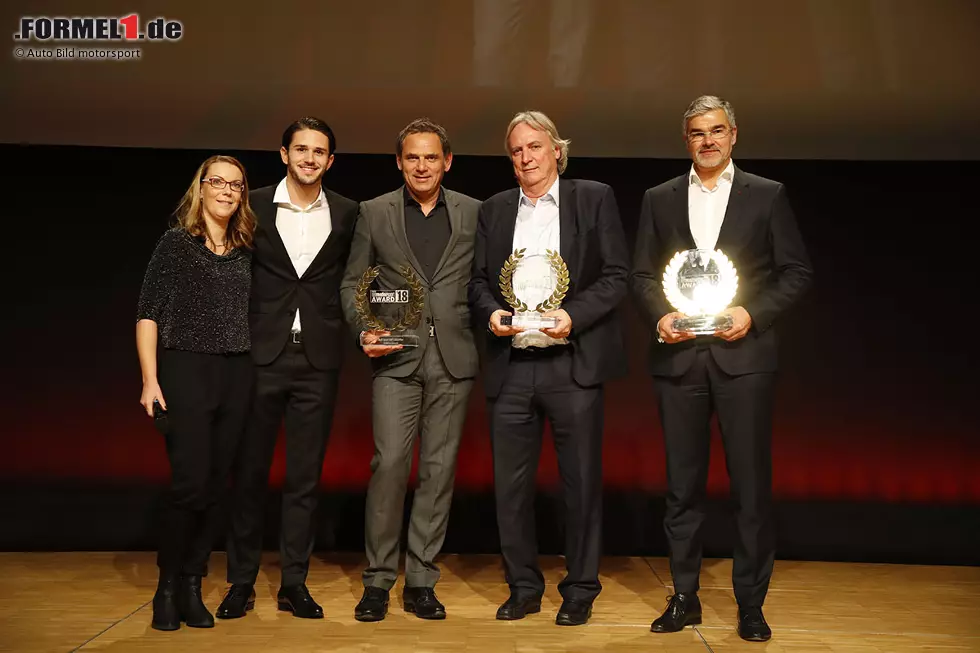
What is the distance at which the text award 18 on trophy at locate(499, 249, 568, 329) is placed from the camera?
343 centimetres

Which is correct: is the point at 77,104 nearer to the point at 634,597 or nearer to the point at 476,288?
the point at 476,288

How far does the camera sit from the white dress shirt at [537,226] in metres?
3.57

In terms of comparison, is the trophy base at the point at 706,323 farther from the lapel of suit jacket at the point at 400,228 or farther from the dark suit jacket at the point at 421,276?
the lapel of suit jacket at the point at 400,228

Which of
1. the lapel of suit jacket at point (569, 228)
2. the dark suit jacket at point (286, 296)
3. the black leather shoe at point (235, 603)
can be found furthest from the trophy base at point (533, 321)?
the black leather shoe at point (235, 603)

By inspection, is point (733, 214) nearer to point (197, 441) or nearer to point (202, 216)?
point (202, 216)

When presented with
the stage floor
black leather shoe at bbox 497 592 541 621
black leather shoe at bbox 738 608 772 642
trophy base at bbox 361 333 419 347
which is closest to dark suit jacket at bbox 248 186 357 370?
trophy base at bbox 361 333 419 347

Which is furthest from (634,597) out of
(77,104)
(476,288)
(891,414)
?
(77,104)

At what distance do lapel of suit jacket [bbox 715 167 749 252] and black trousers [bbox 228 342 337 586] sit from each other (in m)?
1.52

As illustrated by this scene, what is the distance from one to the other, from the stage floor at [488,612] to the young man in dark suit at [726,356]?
29 centimetres

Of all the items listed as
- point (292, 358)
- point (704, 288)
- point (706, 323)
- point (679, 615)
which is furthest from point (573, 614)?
point (292, 358)

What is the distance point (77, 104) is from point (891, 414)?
14.0 ft

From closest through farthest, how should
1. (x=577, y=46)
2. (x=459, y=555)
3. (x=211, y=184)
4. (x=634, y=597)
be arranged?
(x=211, y=184) < (x=634, y=597) < (x=577, y=46) < (x=459, y=555)

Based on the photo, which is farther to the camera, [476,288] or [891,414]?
[891,414]

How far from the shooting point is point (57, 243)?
16.4 ft
